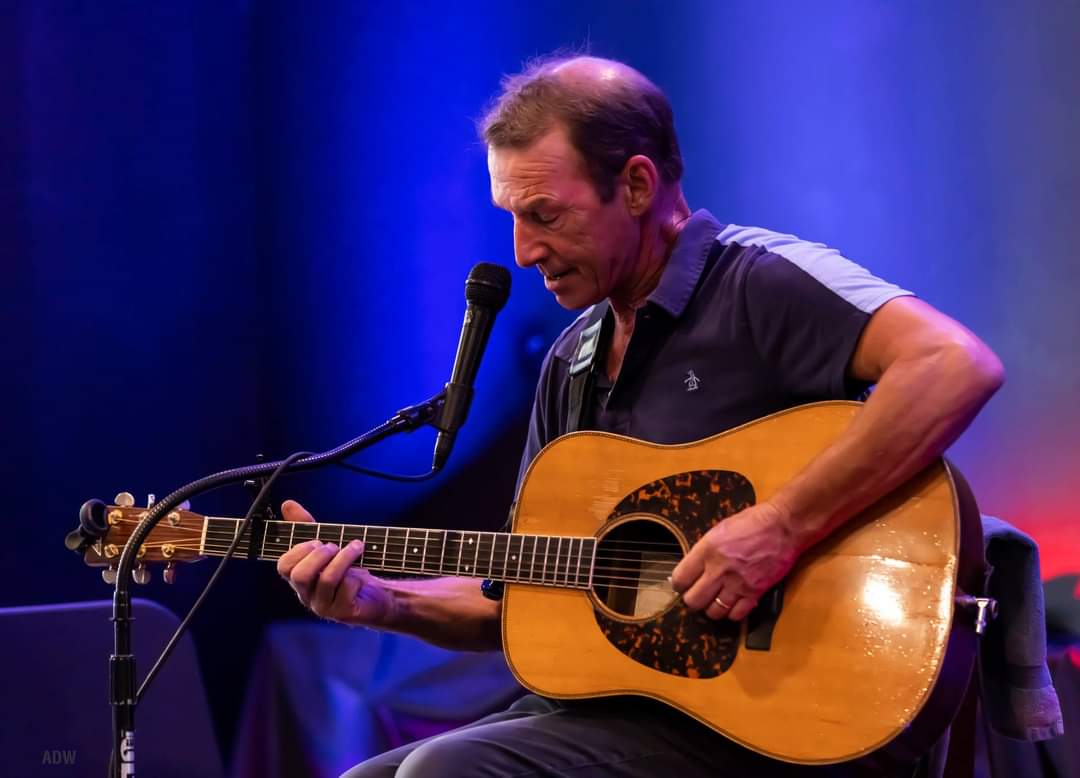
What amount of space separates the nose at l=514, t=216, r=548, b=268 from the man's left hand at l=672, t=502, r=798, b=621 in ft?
2.45

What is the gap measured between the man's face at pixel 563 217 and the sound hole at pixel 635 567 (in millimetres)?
585

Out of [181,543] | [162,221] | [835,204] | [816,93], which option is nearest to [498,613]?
[181,543]

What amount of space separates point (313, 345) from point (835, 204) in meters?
1.82

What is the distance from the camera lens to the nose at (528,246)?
2225mm

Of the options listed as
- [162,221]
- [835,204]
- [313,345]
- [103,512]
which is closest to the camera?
[103,512]

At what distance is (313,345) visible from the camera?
3748 millimetres

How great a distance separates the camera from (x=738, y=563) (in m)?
1.70

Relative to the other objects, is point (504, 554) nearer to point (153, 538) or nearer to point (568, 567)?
point (568, 567)

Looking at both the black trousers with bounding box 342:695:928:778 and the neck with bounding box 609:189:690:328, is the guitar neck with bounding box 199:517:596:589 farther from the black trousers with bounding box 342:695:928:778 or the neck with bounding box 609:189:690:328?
the neck with bounding box 609:189:690:328

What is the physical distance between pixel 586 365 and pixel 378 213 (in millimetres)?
1617

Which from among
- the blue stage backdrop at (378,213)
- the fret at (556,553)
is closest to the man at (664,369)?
the fret at (556,553)

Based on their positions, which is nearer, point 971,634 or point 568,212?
point 971,634

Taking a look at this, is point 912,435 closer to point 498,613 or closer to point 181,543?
point 498,613

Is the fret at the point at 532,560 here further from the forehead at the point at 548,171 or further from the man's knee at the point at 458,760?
the forehead at the point at 548,171
